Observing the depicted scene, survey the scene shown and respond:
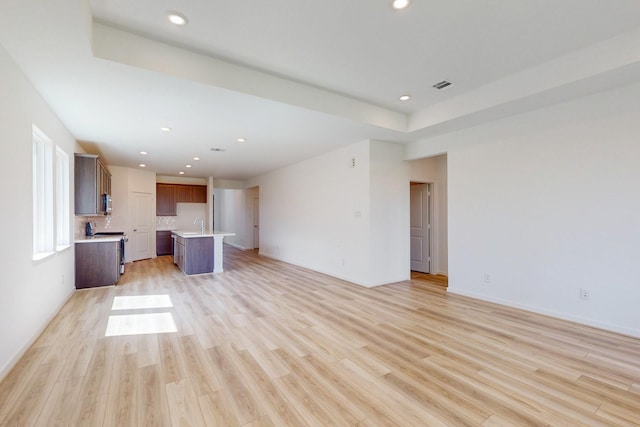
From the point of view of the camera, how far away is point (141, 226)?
8438 mm

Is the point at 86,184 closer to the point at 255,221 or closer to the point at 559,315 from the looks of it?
the point at 255,221

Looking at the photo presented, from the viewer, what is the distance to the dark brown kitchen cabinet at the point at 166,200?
9.45 m

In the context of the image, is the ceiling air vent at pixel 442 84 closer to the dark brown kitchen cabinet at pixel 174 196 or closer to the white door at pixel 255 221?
the white door at pixel 255 221

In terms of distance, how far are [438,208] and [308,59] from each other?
4.73 metres

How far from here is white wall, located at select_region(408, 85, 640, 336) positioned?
3104 millimetres

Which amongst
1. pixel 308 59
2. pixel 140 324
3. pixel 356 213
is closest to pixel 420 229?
pixel 356 213

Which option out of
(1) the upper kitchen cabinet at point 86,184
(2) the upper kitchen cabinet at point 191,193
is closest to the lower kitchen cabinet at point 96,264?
(1) the upper kitchen cabinet at point 86,184

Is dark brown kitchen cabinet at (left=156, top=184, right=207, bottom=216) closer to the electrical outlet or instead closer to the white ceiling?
the white ceiling

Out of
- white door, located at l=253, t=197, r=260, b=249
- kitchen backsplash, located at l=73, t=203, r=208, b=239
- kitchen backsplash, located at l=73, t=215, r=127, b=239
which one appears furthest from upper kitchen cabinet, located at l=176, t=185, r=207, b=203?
kitchen backsplash, located at l=73, t=215, r=127, b=239

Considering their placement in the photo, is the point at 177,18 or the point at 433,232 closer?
the point at 177,18

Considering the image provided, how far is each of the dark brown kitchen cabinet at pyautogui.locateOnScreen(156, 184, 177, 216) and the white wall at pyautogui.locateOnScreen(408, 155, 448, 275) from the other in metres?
8.22

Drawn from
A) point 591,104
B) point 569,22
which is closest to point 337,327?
point 569,22

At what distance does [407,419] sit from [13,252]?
351 cm

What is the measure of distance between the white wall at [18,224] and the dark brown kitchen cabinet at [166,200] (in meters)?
6.42
